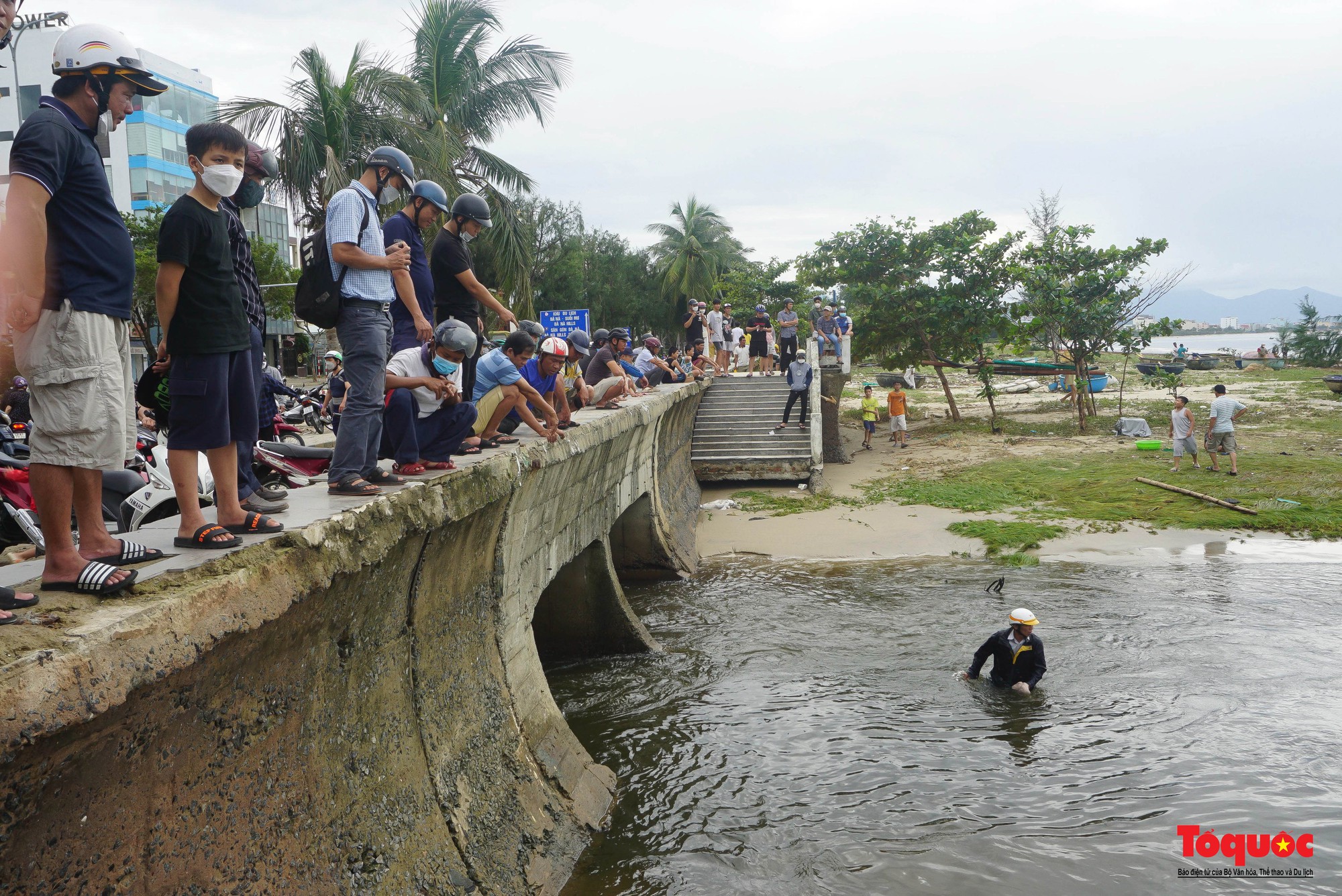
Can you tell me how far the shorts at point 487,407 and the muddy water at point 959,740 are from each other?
A: 9.29 ft

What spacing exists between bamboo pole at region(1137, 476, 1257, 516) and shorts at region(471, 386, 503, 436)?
44.8 ft

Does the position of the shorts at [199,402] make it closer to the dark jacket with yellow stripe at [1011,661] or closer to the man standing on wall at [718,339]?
the dark jacket with yellow stripe at [1011,661]

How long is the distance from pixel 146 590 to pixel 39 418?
605 millimetres

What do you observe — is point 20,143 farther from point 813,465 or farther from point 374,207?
point 813,465

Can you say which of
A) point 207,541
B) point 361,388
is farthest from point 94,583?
point 361,388

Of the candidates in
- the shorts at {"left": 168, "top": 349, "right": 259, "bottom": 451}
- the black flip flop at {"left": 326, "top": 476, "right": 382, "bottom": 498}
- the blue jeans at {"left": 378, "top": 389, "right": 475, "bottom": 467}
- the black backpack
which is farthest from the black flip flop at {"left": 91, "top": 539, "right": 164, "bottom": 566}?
the blue jeans at {"left": 378, "top": 389, "right": 475, "bottom": 467}

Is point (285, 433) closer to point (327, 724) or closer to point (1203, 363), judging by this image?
point (327, 724)

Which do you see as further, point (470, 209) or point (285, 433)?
point (285, 433)

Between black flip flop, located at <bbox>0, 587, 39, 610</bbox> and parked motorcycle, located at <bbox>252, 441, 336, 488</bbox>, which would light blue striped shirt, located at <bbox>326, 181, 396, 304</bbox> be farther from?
parked motorcycle, located at <bbox>252, 441, 336, 488</bbox>

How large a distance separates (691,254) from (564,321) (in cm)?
2546

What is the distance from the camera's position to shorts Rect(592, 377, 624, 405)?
10789mm

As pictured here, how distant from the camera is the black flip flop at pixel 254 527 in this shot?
3.40m

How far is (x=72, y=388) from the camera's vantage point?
2797 millimetres

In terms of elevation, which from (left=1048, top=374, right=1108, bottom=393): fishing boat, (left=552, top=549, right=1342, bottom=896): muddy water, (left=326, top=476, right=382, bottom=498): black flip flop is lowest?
(left=552, top=549, right=1342, bottom=896): muddy water
